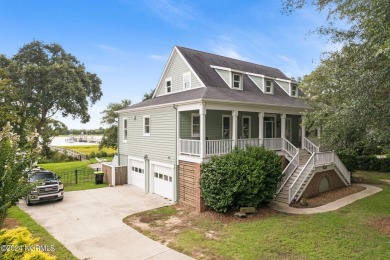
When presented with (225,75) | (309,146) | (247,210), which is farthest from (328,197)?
(225,75)

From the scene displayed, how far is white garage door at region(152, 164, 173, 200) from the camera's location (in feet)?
46.9

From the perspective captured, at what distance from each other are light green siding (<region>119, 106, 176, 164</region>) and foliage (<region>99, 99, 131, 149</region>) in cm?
1685

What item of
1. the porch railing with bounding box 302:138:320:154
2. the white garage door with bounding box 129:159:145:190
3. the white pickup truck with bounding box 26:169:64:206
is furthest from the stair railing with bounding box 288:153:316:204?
the white pickup truck with bounding box 26:169:64:206

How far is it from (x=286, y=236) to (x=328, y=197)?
24.1 ft

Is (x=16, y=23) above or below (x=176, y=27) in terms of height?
below

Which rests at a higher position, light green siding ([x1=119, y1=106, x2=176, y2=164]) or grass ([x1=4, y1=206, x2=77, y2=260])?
light green siding ([x1=119, y1=106, x2=176, y2=164])

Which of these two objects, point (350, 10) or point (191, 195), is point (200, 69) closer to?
point (191, 195)

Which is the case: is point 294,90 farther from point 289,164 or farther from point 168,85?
point 168,85

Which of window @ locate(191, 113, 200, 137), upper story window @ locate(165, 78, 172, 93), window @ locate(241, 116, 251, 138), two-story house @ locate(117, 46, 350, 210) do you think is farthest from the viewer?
upper story window @ locate(165, 78, 172, 93)

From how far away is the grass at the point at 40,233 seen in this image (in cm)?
766

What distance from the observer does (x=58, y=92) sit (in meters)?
31.7

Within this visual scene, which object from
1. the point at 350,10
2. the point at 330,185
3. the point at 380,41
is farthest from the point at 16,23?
the point at 330,185

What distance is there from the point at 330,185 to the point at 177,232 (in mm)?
11731

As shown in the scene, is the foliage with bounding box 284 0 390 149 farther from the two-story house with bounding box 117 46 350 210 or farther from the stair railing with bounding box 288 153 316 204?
the two-story house with bounding box 117 46 350 210
